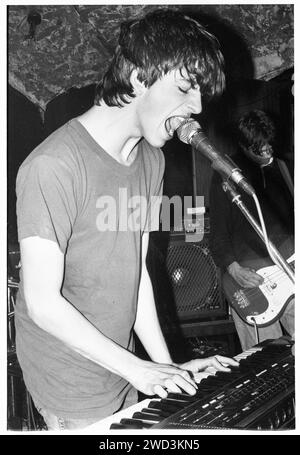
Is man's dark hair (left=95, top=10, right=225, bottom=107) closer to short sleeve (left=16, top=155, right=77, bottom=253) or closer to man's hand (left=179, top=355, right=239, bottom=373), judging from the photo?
short sleeve (left=16, top=155, right=77, bottom=253)

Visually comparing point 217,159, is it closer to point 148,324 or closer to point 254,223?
point 254,223

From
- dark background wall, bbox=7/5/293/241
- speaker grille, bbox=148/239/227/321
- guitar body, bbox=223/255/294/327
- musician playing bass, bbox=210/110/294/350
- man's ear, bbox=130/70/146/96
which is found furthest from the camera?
speaker grille, bbox=148/239/227/321

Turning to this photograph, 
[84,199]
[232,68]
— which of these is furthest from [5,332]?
[232,68]

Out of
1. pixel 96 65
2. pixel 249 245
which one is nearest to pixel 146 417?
pixel 96 65

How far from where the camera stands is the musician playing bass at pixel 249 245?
7.41 ft

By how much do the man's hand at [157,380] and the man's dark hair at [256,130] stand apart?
4.91 ft

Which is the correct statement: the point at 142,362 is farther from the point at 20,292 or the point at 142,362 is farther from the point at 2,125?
the point at 2,125

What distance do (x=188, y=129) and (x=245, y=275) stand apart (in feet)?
4.86

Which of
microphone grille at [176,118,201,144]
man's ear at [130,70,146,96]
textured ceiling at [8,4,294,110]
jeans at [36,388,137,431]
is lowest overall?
jeans at [36,388,137,431]

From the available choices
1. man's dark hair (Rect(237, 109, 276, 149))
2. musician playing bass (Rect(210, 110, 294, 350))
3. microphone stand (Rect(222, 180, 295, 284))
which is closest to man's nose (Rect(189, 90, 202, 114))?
microphone stand (Rect(222, 180, 295, 284))

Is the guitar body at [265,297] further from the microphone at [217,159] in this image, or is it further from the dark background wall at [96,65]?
the microphone at [217,159]

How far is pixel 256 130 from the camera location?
2.33 metres

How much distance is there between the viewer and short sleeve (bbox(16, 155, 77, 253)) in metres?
1.06

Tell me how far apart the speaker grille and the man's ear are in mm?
1241
